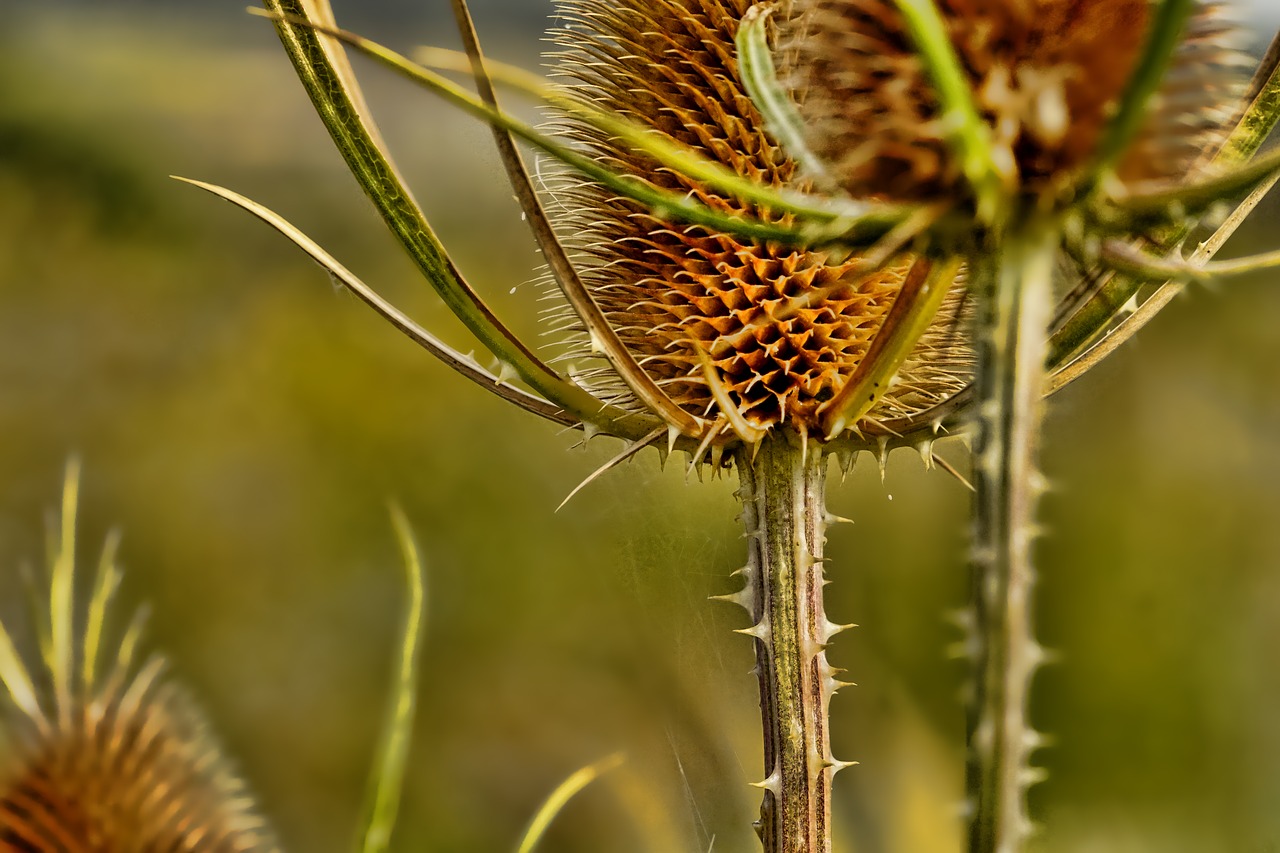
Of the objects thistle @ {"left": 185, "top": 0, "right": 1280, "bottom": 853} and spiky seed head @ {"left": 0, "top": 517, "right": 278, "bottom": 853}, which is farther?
spiky seed head @ {"left": 0, "top": 517, "right": 278, "bottom": 853}

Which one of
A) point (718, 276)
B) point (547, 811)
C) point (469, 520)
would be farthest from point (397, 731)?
point (469, 520)

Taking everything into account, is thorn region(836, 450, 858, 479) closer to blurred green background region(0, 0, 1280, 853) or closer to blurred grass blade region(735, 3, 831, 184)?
blurred grass blade region(735, 3, 831, 184)

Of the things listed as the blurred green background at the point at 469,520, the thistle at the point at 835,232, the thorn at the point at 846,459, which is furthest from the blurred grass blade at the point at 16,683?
the blurred green background at the point at 469,520

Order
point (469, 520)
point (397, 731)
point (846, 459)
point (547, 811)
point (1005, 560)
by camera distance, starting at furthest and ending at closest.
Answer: point (469, 520), point (846, 459), point (547, 811), point (397, 731), point (1005, 560)

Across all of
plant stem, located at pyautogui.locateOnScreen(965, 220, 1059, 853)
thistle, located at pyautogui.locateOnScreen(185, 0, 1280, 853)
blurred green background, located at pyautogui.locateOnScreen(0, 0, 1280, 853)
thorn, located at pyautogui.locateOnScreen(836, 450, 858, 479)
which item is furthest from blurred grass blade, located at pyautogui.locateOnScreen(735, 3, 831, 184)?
blurred green background, located at pyautogui.locateOnScreen(0, 0, 1280, 853)

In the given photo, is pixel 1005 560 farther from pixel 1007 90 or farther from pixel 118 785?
pixel 118 785

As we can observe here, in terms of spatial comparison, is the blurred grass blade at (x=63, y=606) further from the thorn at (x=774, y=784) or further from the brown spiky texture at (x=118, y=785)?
the thorn at (x=774, y=784)

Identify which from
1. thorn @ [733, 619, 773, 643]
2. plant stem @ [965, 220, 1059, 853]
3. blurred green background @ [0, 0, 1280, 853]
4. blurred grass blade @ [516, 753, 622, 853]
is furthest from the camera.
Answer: blurred green background @ [0, 0, 1280, 853]
